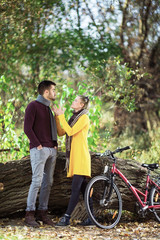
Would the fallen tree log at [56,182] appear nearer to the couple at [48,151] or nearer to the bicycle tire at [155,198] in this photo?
the bicycle tire at [155,198]

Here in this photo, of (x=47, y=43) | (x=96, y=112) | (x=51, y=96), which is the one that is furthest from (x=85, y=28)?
(x=51, y=96)

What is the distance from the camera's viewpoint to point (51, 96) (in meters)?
4.93

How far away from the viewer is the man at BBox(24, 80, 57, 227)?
15.1ft

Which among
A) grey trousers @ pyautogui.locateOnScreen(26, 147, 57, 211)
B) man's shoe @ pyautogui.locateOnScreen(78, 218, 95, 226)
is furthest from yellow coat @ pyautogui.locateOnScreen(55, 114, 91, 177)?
man's shoe @ pyautogui.locateOnScreen(78, 218, 95, 226)

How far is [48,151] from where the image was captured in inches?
185

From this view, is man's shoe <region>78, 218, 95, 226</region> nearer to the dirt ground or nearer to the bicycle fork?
the dirt ground

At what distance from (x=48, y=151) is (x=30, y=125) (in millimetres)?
438

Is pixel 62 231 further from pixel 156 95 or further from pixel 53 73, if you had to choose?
pixel 156 95

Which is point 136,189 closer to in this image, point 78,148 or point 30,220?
point 78,148

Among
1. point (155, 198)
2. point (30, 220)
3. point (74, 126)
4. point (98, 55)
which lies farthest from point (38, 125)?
point (98, 55)

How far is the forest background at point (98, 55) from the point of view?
8.05 meters

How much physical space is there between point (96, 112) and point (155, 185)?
1.80 meters

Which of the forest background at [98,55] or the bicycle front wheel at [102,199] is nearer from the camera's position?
the bicycle front wheel at [102,199]

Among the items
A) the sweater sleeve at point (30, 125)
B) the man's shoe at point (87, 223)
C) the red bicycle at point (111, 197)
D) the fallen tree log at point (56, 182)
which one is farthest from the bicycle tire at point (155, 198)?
the sweater sleeve at point (30, 125)
